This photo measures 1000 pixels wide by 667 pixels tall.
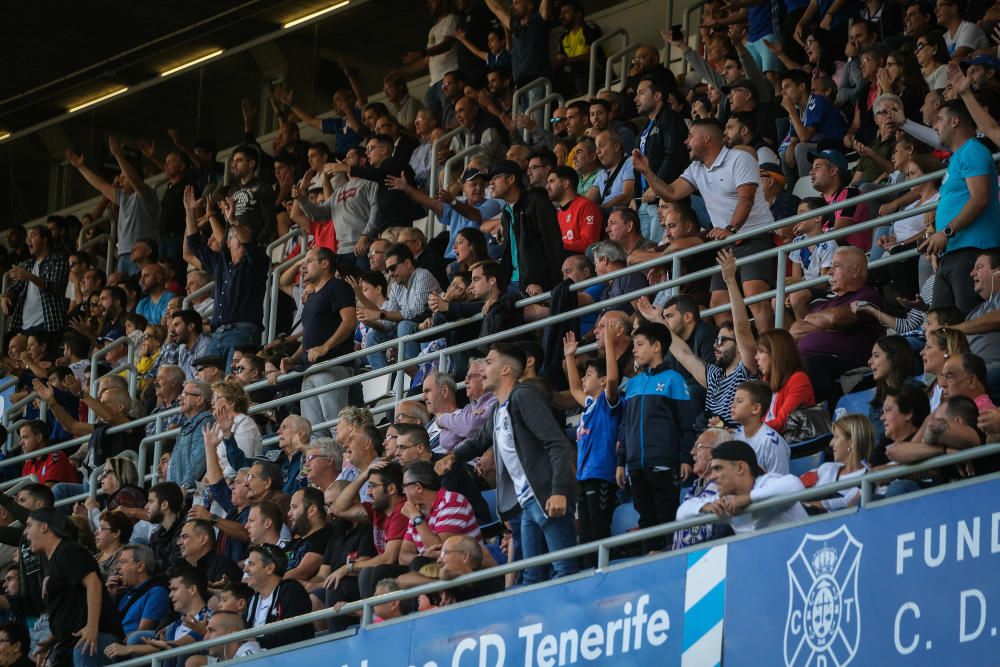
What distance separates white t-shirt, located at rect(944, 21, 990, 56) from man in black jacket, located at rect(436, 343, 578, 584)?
459cm

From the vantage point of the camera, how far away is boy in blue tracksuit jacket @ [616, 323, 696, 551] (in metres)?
8.55

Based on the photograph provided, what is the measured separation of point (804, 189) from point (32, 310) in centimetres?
859

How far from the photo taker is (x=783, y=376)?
8.71 m

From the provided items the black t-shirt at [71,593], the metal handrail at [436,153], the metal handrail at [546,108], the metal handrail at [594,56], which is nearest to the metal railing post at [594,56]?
the metal handrail at [594,56]

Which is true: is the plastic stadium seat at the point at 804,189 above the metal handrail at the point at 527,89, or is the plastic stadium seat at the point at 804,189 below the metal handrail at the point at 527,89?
below

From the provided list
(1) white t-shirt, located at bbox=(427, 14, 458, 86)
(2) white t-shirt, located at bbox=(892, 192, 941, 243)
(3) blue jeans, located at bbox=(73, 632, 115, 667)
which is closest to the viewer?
(2) white t-shirt, located at bbox=(892, 192, 941, 243)

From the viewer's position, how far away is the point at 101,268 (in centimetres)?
1859

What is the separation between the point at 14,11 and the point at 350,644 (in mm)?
12473

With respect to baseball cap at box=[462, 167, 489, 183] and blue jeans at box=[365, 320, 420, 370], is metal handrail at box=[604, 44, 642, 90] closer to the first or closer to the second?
baseball cap at box=[462, 167, 489, 183]

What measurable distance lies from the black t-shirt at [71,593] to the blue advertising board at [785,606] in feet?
7.74

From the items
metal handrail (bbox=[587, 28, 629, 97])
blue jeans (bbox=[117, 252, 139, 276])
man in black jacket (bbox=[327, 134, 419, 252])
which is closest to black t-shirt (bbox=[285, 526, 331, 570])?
man in black jacket (bbox=[327, 134, 419, 252])

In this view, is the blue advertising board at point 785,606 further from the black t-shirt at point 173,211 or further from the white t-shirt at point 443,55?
the black t-shirt at point 173,211

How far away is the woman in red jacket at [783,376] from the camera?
8.67 metres

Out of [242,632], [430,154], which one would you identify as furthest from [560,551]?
[430,154]
